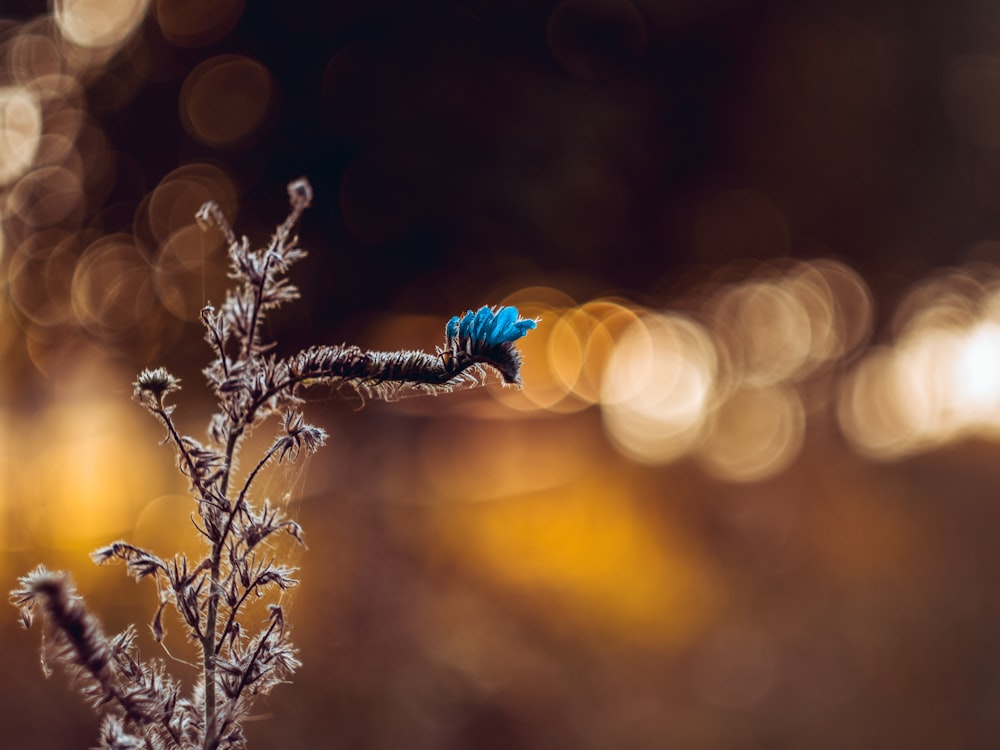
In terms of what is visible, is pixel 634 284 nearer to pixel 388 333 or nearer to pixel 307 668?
pixel 388 333

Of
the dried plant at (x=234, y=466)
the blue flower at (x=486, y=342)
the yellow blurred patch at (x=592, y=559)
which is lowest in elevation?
the dried plant at (x=234, y=466)

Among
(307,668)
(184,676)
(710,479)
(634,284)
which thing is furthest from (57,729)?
(634,284)

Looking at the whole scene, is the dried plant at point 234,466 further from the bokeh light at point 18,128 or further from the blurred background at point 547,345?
the bokeh light at point 18,128

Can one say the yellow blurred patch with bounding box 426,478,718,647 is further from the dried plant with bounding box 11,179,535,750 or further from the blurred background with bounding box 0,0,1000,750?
the dried plant with bounding box 11,179,535,750

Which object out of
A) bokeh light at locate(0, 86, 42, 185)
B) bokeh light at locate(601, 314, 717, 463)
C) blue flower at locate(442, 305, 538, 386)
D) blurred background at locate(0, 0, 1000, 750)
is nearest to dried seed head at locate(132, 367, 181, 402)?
blue flower at locate(442, 305, 538, 386)

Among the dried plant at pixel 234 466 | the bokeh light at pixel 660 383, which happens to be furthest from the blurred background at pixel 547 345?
the dried plant at pixel 234 466

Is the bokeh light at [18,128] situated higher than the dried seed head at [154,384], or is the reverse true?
the bokeh light at [18,128]

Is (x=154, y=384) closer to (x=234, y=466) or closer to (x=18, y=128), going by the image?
(x=234, y=466)
